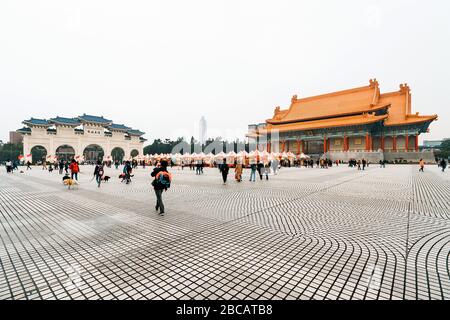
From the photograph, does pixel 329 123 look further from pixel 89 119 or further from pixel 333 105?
pixel 89 119

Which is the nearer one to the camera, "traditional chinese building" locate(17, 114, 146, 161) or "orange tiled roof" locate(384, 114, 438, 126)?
"orange tiled roof" locate(384, 114, 438, 126)

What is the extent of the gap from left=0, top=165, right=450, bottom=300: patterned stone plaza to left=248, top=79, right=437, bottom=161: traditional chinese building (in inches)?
1689

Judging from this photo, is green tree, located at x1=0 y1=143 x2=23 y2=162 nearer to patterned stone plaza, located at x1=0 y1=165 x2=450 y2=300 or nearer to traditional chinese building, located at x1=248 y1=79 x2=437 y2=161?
traditional chinese building, located at x1=248 y1=79 x2=437 y2=161

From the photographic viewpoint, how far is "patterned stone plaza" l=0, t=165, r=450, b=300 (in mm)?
2539

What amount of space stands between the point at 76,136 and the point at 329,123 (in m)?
59.7

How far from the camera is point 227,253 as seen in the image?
11.5ft

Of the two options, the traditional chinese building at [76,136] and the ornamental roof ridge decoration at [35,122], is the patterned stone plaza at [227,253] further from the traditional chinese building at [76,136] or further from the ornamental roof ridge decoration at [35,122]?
the ornamental roof ridge decoration at [35,122]

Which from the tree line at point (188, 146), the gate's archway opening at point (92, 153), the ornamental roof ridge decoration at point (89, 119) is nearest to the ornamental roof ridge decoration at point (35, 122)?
the ornamental roof ridge decoration at point (89, 119)

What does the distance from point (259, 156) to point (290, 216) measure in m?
23.7

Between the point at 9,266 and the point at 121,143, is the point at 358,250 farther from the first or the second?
the point at 121,143

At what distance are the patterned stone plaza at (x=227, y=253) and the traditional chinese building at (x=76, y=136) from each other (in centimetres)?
5237

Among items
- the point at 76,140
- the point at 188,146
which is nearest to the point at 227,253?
the point at 76,140

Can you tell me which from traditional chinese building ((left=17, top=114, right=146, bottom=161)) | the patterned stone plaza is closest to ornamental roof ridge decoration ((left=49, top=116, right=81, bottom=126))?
traditional chinese building ((left=17, top=114, right=146, bottom=161))
